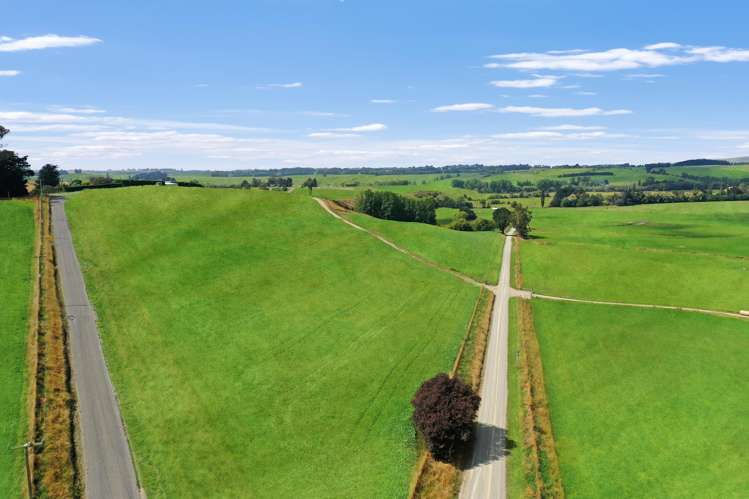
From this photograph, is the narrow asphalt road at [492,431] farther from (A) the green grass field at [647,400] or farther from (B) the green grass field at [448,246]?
(B) the green grass field at [448,246]

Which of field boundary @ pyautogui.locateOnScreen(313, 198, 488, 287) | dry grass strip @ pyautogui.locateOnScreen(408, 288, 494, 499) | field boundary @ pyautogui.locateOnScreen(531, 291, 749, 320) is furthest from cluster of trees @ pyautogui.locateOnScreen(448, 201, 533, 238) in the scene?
dry grass strip @ pyautogui.locateOnScreen(408, 288, 494, 499)

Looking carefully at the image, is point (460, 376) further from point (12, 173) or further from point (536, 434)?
point (12, 173)

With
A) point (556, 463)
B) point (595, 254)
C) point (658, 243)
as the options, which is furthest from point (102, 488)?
point (658, 243)

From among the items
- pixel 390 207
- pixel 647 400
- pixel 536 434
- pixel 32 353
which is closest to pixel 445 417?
pixel 536 434

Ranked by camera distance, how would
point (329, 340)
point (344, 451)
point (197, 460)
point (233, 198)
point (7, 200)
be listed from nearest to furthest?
point (197, 460) < point (344, 451) < point (329, 340) < point (7, 200) < point (233, 198)

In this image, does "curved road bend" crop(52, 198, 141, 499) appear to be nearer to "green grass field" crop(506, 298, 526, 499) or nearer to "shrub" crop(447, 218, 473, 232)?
"green grass field" crop(506, 298, 526, 499)

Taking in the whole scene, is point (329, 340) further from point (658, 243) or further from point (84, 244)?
point (658, 243)
